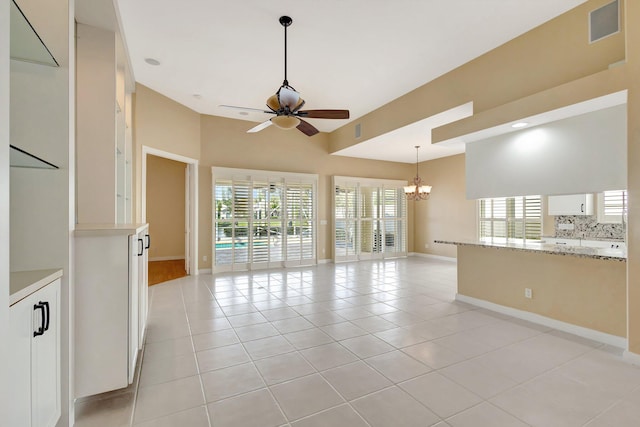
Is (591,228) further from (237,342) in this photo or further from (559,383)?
(237,342)

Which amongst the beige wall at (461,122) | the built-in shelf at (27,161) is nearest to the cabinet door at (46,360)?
the built-in shelf at (27,161)

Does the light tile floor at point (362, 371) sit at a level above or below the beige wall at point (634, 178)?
below

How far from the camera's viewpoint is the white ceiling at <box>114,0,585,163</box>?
3.09 m

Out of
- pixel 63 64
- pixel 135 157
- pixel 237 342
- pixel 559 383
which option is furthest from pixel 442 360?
pixel 135 157

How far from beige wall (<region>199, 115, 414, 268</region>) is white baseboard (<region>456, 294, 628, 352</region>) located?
425 cm

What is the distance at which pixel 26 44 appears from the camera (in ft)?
5.28

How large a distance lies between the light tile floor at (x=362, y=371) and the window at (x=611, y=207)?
9.96 ft

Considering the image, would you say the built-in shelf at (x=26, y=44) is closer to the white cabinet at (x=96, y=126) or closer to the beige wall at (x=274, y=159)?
the white cabinet at (x=96, y=126)

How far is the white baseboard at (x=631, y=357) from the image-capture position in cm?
259

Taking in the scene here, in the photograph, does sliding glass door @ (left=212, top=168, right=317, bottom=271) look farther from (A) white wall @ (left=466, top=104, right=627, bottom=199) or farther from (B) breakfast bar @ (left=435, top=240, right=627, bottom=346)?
(A) white wall @ (left=466, top=104, right=627, bottom=199)

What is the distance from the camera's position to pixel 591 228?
17.1ft

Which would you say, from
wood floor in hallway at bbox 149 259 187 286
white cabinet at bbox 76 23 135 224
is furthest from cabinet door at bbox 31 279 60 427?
wood floor in hallway at bbox 149 259 187 286

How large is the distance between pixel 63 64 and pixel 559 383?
162 inches

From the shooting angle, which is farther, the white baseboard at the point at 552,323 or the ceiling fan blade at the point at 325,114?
the ceiling fan blade at the point at 325,114
